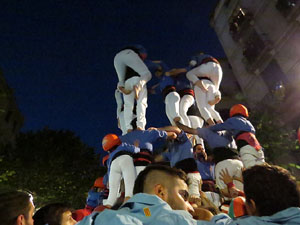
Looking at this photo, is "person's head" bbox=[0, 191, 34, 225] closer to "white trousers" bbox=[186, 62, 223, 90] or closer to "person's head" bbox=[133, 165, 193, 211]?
"person's head" bbox=[133, 165, 193, 211]

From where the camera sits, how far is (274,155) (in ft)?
43.4

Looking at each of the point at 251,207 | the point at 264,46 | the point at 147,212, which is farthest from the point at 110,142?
the point at 264,46

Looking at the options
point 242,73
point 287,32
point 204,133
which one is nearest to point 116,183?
point 204,133

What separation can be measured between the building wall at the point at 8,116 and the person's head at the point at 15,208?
25019mm

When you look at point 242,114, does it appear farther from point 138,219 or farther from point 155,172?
point 138,219

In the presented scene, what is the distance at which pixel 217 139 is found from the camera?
171 inches

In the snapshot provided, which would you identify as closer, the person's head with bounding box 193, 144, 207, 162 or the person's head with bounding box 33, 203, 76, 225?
the person's head with bounding box 33, 203, 76, 225

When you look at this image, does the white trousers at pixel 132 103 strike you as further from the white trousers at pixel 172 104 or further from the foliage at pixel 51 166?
the foliage at pixel 51 166

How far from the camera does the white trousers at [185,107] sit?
215 inches

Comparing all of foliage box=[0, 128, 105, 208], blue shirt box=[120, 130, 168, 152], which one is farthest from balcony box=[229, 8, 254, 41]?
blue shirt box=[120, 130, 168, 152]

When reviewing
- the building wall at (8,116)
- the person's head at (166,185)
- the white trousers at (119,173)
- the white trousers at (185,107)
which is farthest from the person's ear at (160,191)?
the building wall at (8,116)

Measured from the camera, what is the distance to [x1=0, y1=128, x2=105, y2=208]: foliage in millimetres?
14141

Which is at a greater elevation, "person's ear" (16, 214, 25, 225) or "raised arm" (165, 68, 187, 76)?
"raised arm" (165, 68, 187, 76)

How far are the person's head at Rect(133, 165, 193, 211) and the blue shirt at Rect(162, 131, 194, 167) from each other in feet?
7.79
